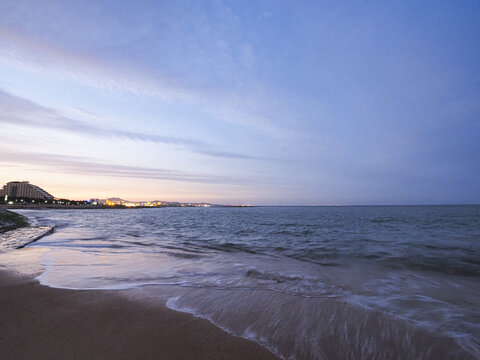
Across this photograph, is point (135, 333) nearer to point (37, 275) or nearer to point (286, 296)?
point (286, 296)

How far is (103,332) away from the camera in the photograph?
3201mm

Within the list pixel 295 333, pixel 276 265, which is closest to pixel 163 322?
pixel 295 333

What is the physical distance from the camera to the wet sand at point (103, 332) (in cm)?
273

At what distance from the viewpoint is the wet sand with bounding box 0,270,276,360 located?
2733 mm

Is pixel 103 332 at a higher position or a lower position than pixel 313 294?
higher

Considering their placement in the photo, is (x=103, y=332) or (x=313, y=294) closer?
(x=103, y=332)

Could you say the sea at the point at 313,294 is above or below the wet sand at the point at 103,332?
below

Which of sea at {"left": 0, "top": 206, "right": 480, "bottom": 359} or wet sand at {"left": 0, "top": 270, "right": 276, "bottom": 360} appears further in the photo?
sea at {"left": 0, "top": 206, "right": 480, "bottom": 359}

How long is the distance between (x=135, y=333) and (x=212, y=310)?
1.38 meters

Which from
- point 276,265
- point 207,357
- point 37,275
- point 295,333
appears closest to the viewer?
point 207,357

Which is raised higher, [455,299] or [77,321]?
[77,321]

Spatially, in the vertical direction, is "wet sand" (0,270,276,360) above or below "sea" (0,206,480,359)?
above

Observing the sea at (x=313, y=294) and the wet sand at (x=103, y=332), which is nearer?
the wet sand at (x=103, y=332)

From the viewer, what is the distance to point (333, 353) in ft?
9.95
